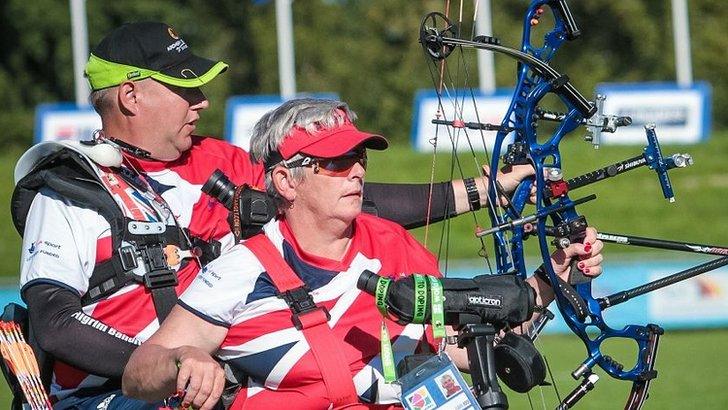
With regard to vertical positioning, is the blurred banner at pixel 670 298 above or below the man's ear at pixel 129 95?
below

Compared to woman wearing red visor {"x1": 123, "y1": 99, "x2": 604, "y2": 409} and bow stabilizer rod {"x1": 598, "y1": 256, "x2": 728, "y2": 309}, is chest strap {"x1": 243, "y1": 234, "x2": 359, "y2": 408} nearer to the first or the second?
woman wearing red visor {"x1": 123, "y1": 99, "x2": 604, "y2": 409}

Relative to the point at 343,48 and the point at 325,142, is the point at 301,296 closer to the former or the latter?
the point at 325,142

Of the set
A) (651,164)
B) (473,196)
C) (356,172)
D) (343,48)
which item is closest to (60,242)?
(356,172)

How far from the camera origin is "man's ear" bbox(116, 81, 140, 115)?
4730 millimetres

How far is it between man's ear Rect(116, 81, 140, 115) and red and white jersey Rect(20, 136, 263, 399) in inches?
7.3

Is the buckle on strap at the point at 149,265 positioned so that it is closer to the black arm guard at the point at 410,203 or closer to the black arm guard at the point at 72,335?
the black arm guard at the point at 72,335

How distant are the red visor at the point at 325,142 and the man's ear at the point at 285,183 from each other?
0.17ft

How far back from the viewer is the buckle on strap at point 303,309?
3900mm

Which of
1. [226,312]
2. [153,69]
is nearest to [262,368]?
[226,312]

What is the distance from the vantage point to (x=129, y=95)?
4734mm

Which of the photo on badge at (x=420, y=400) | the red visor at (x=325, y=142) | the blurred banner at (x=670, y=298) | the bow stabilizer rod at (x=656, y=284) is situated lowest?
the blurred banner at (x=670, y=298)

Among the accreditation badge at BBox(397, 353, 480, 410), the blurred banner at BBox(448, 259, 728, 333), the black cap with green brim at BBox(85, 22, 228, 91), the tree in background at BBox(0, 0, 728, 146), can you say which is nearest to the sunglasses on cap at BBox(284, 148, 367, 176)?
the accreditation badge at BBox(397, 353, 480, 410)

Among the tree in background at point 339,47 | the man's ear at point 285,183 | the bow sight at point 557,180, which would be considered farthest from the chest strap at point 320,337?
the tree in background at point 339,47

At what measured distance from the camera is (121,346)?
4250 millimetres
